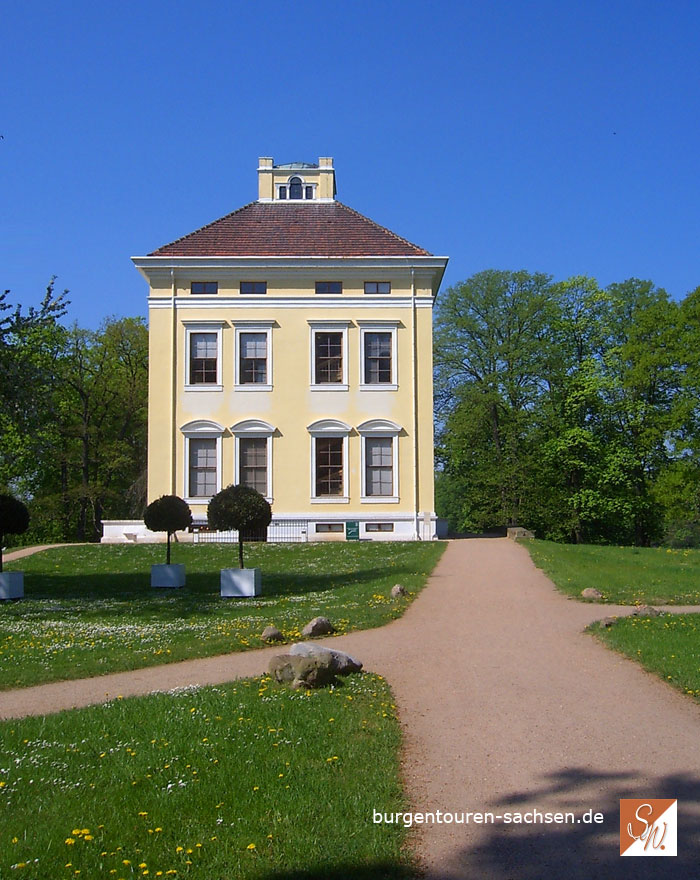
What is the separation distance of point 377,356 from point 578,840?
34.1 metres

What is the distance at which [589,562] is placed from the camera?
26469 mm

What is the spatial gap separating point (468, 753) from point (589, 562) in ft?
66.3

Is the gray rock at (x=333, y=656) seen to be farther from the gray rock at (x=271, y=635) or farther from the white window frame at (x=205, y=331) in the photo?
the white window frame at (x=205, y=331)

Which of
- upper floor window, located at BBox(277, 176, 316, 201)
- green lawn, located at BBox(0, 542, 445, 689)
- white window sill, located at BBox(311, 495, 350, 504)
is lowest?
green lawn, located at BBox(0, 542, 445, 689)

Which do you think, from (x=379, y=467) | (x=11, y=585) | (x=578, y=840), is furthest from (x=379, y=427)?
(x=578, y=840)

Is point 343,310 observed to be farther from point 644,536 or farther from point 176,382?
point 644,536

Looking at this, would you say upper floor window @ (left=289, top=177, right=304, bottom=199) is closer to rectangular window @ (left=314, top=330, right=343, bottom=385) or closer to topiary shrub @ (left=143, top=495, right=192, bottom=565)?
rectangular window @ (left=314, top=330, right=343, bottom=385)

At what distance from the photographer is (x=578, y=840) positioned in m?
5.41

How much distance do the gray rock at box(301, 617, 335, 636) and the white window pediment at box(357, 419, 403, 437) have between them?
→ 2467cm

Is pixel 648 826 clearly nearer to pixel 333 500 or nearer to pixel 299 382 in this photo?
pixel 333 500

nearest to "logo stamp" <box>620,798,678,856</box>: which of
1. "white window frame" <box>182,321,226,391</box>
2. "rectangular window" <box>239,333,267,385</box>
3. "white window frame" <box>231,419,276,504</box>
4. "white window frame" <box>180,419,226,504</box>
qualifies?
"white window frame" <box>231,419,276,504</box>

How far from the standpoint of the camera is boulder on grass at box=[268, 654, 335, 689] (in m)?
9.58

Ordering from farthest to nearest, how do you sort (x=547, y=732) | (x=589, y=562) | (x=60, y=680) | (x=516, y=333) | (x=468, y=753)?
1. (x=516, y=333)
2. (x=589, y=562)
3. (x=60, y=680)
4. (x=547, y=732)
5. (x=468, y=753)

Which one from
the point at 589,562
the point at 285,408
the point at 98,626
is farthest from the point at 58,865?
the point at 285,408
